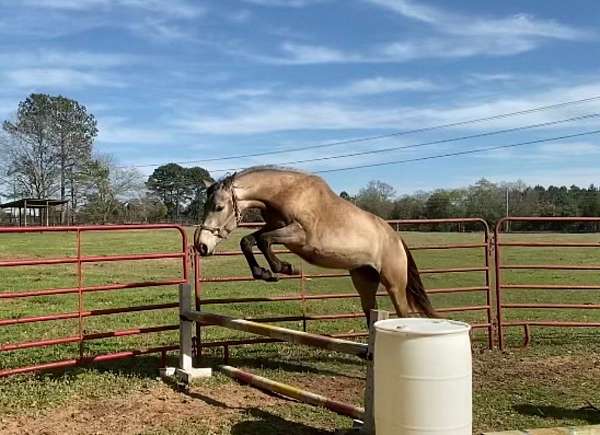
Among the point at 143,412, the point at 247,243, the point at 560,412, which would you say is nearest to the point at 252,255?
the point at 247,243

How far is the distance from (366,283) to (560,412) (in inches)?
90.5

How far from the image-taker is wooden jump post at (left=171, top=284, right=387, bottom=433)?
14.8ft

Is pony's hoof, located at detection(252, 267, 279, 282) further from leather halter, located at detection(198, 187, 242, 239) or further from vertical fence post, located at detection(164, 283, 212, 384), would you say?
vertical fence post, located at detection(164, 283, 212, 384)

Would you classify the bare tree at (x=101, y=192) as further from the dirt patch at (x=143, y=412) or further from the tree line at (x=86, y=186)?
the dirt patch at (x=143, y=412)

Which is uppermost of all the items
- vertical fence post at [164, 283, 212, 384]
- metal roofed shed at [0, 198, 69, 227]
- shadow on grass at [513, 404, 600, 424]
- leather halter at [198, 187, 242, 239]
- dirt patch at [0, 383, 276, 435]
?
metal roofed shed at [0, 198, 69, 227]

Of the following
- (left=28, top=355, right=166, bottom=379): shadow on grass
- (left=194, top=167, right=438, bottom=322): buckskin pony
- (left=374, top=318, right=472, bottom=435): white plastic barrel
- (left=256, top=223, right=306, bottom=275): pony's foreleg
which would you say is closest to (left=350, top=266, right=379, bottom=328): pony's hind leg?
(left=194, top=167, right=438, bottom=322): buckskin pony

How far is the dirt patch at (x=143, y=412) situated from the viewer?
5.04 m

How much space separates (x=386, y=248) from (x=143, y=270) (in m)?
14.7

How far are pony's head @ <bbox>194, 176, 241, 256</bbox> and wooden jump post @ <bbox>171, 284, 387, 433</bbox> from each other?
85 centimetres

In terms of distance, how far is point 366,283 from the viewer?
6949 mm

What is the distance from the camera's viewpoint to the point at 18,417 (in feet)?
17.2

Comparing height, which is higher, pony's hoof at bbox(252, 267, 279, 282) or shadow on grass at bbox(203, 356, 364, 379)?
pony's hoof at bbox(252, 267, 279, 282)

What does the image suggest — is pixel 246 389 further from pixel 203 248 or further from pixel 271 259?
pixel 203 248

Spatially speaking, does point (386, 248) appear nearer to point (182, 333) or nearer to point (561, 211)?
point (182, 333)
